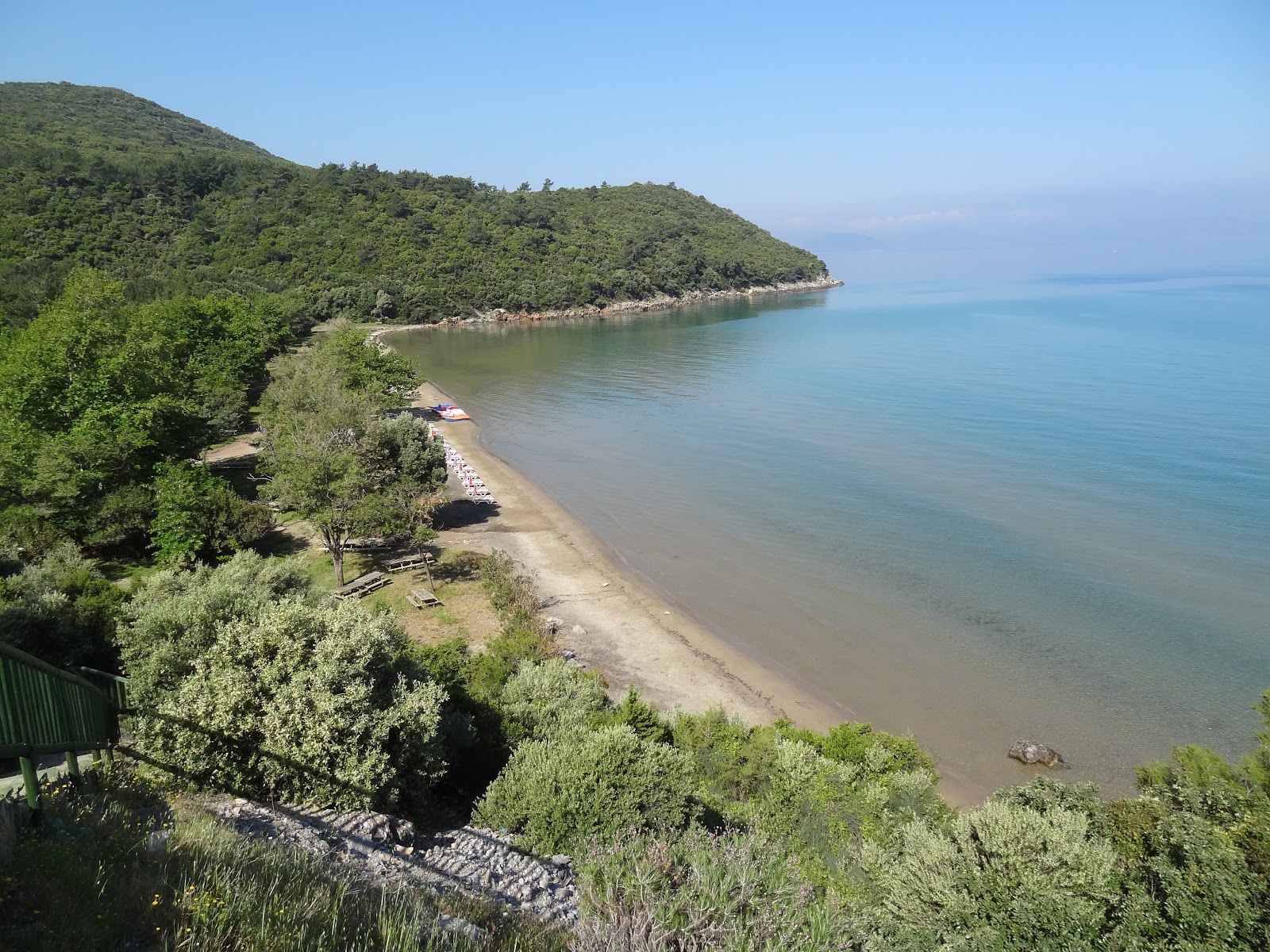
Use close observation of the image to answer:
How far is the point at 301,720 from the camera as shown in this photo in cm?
973

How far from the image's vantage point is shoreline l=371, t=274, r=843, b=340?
112m

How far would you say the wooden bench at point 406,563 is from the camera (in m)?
25.0

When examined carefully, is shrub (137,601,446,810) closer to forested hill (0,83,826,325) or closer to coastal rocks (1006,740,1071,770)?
coastal rocks (1006,740,1071,770)

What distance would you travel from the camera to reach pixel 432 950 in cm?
532

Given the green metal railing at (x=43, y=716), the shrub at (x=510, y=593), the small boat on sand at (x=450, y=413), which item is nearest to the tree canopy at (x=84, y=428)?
the shrub at (x=510, y=593)

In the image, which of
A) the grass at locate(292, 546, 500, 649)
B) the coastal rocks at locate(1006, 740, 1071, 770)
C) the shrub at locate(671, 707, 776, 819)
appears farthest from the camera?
the grass at locate(292, 546, 500, 649)

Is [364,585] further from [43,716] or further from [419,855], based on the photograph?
[43,716]

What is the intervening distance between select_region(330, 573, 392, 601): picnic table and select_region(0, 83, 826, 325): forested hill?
4705cm

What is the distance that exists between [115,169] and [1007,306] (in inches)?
6020

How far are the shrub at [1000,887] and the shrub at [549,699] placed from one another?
6.00 meters

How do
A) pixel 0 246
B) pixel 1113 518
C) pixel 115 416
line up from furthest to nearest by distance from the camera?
pixel 0 246, pixel 1113 518, pixel 115 416

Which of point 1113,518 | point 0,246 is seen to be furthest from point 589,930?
point 0,246

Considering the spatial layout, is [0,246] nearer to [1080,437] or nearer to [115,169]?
[115,169]

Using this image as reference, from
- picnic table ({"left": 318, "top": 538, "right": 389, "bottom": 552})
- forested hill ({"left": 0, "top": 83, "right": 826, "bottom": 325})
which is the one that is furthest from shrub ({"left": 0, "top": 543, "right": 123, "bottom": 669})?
forested hill ({"left": 0, "top": 83, "right": 826, "bottom": 325})
